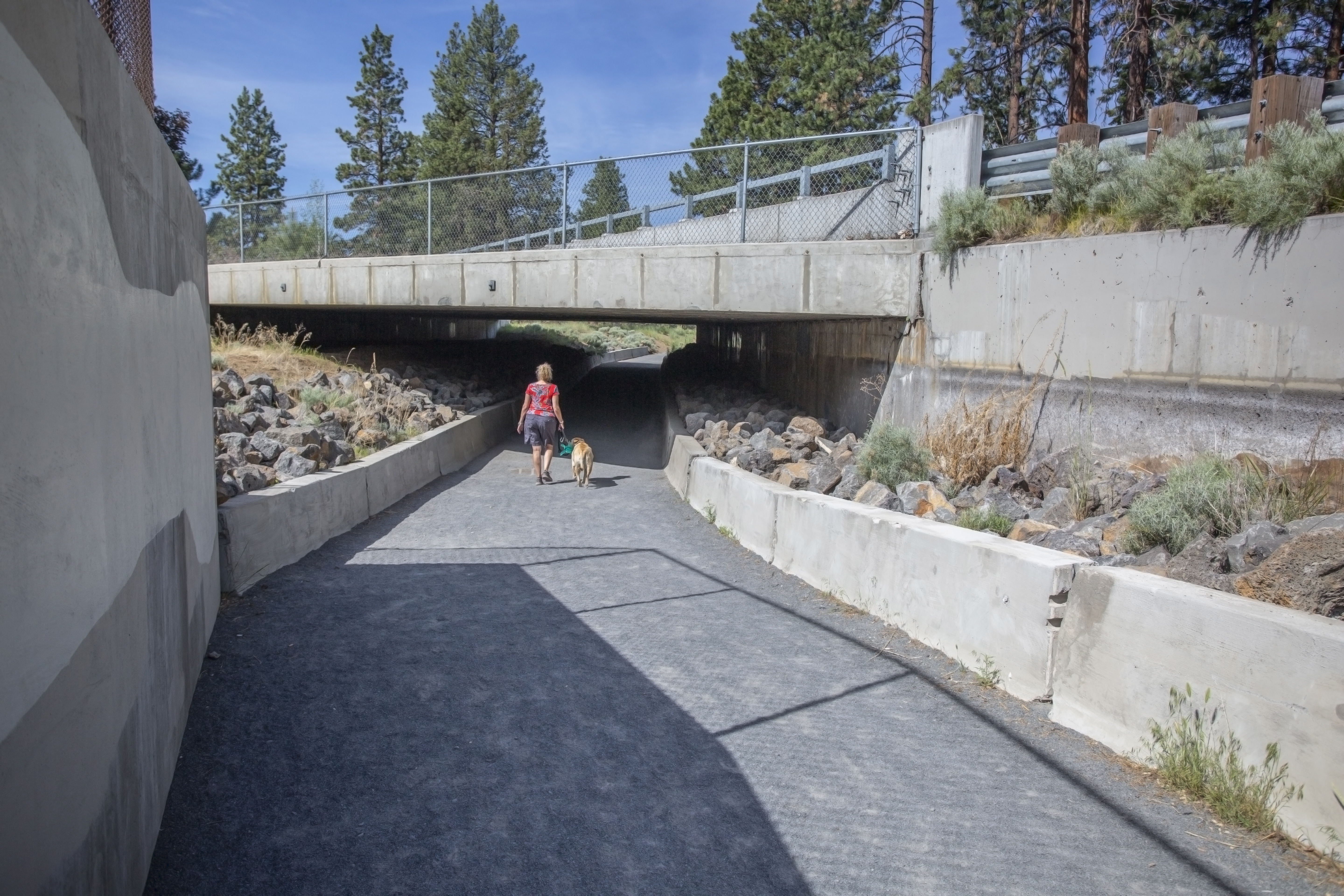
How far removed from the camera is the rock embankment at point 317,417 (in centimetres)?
937

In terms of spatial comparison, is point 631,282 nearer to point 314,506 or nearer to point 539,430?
point 539,430

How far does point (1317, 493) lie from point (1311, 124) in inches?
143

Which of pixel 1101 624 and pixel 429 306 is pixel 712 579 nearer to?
pixel 1101 624

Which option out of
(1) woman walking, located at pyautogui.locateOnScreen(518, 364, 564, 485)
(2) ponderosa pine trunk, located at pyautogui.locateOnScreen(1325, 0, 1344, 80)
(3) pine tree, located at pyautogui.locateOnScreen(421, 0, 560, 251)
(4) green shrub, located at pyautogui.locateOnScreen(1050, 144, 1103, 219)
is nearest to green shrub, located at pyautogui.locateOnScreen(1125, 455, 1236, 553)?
(4) green shrub, located at pyautogui.locateOnScreen(1050, 144, 1103, 219)

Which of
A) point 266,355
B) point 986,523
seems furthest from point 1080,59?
point 266,355

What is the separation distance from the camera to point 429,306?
17.0 metres

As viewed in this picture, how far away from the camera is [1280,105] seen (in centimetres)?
818

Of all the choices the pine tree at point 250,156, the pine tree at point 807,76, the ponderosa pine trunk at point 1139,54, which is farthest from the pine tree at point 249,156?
the ponderosa pine trunk at point 1139,54

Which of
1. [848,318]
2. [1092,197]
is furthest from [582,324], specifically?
[1092,197]

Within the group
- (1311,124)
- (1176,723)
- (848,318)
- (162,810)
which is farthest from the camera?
(848,318)

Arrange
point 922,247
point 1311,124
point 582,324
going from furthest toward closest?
point 582,324, point 922,247, point 1311,124

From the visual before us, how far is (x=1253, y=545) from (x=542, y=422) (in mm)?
10123

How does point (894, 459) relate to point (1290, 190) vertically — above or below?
below

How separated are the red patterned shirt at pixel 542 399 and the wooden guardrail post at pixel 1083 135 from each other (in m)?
7.68
